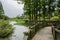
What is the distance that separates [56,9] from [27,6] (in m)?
4.02

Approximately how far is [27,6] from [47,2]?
10.5ft

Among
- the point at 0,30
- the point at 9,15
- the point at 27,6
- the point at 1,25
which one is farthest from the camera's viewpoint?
the point at 9,15

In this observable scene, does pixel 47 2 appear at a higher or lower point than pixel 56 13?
higher

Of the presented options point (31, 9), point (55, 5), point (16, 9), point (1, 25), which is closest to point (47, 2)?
point (55, 5)

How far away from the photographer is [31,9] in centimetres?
2383

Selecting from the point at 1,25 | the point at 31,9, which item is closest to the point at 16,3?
the point at 31,9

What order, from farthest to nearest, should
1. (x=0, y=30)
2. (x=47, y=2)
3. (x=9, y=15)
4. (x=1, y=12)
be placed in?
(x=9, y=15)
(x=1, y=12)
(x=47, y=2)
(x=0, y=30)

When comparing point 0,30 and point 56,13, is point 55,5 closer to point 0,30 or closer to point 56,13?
point 56,13

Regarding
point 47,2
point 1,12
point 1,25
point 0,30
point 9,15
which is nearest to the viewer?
point 0,30

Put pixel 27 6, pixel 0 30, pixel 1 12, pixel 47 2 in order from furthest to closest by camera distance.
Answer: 1. pixel 1 12
2. pixel 27 6
3. pixel 47 2
4. pixel 0 30

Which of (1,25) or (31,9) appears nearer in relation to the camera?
(1,25)

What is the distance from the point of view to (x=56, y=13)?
81.4 feet

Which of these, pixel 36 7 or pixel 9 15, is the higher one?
pixel 36 7

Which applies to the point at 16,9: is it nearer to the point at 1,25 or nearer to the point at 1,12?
the point at 1,12
